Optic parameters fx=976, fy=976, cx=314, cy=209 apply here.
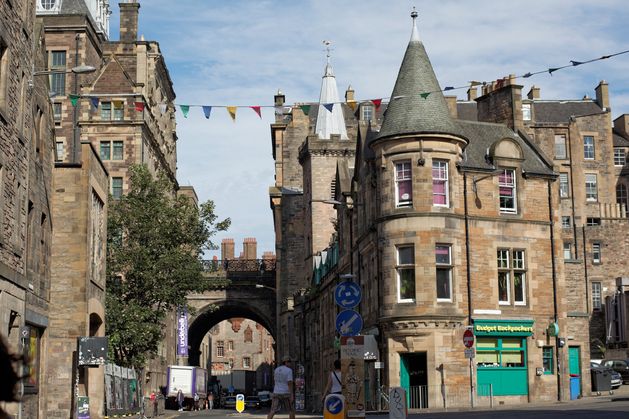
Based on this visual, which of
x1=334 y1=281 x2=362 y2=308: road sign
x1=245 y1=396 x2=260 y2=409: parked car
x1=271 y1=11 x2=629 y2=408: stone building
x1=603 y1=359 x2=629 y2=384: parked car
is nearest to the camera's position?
x1=334 y1=281 x2=362 y2=308: road sign

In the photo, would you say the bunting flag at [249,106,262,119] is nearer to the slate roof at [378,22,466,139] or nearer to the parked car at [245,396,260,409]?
the slate roof at [378,22,466,139]

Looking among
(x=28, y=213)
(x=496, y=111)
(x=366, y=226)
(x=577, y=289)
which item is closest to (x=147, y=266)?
(x=366, y=226)

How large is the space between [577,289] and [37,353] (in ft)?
173

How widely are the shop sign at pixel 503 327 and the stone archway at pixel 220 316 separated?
3883 centimetres

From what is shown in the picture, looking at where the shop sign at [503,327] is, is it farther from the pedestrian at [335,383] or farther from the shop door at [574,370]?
the pedestrian at [335,383]

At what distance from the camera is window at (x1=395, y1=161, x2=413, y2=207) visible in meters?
35.9

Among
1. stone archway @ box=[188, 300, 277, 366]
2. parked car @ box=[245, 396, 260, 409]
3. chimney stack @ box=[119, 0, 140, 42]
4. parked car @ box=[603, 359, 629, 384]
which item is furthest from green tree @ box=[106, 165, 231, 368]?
parked car @ box=[245, 396, 260, 409]

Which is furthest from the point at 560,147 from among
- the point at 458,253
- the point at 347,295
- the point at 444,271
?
the point at 347,295

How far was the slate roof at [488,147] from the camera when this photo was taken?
37438 mm

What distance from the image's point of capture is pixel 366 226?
3991 cm

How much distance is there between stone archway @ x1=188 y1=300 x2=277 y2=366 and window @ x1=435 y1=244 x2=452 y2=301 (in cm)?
3860

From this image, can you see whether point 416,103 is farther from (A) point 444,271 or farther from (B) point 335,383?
(B) point 335,383

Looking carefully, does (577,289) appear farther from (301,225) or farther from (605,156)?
(301,225)

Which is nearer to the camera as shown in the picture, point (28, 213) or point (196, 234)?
point (28, 213)
